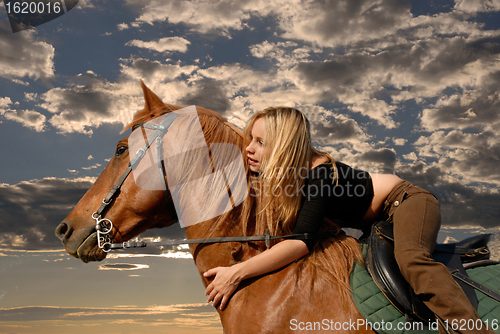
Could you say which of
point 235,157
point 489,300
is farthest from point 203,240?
point 489,300

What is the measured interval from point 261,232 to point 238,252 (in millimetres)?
271

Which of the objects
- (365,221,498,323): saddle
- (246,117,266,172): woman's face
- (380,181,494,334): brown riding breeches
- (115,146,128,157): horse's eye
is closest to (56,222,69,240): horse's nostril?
(115,146,128,157): horse's eye

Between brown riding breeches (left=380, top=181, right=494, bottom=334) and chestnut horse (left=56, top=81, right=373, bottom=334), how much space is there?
1.50ft

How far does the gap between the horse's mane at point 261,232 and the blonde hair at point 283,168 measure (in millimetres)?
72

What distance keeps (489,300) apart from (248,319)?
2055 mm

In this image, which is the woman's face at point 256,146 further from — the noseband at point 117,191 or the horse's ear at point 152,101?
the horse's ear at point 152,101

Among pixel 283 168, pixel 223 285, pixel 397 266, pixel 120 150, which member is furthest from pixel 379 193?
pixel 120 150

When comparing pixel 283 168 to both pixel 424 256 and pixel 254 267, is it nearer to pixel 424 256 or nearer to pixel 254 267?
pixel 254 267

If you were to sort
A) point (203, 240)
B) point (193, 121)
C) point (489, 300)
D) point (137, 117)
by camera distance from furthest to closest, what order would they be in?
point (137, 117)
point (193, 121)
point (203, 240)
point (489, 300)

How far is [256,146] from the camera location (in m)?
2.73

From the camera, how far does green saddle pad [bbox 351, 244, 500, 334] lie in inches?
90.0

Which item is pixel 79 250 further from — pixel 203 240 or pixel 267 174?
pixel 267 174

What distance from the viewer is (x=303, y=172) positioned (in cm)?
269

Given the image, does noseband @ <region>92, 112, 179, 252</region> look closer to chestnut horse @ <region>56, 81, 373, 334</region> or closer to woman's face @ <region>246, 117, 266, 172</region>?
chestnut horse @ <region>56, 81, 373, 334</region>
